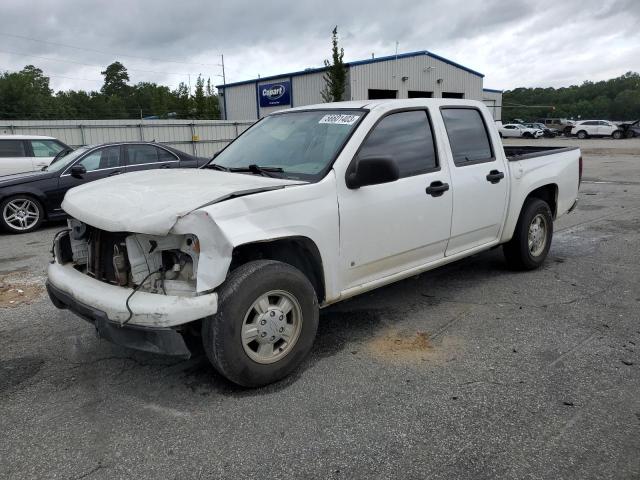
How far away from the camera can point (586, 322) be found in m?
4.43

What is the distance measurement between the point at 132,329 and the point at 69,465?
0.76 meters

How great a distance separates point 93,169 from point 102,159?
0.27m

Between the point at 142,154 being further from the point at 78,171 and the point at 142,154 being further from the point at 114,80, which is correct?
the point at 114,80

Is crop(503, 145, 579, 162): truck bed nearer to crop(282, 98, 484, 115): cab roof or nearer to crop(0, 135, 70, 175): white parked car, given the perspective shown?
crop(282, 98, 484, 115): cab roof

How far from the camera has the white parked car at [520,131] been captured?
51.6 m

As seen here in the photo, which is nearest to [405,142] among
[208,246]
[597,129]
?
[208,246]

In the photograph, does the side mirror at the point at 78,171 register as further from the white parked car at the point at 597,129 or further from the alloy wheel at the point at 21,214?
the white parked car at the point at 597,129

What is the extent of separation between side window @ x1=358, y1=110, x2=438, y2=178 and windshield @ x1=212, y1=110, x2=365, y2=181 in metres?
0.20

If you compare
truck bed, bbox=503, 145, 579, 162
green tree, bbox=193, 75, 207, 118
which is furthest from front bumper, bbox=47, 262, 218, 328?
green tree, bbox=193, 75, 207, 118

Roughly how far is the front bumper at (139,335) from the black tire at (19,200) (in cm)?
669

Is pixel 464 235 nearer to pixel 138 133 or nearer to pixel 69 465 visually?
pixel 69 465

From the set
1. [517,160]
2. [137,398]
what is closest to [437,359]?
[137,398]

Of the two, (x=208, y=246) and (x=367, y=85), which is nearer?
(x=208, y=246)

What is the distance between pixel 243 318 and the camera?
3.18 metres
